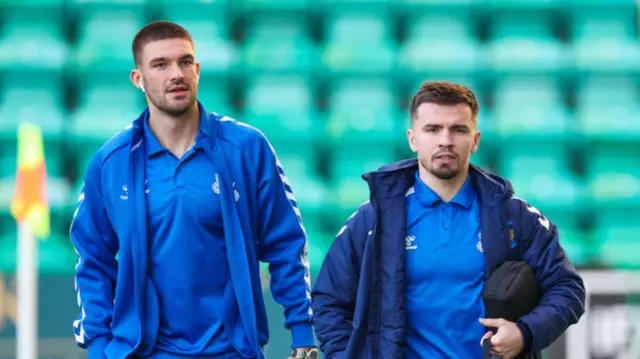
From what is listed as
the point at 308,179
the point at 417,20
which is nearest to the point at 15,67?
the point at 308,179

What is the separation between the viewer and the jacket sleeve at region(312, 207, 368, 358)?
438 cm

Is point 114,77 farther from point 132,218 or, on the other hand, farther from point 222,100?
point 132,218

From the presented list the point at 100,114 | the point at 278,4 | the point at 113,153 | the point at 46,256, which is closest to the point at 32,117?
the point at 100,114

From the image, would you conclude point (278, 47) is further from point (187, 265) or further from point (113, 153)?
point (187, 265)

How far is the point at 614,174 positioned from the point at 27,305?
4.52 meters

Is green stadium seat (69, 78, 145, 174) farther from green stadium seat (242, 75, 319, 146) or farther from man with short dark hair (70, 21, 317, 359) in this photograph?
man with short dark hair (70, 21, 317, 359)

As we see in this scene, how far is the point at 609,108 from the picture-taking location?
9.88 metres

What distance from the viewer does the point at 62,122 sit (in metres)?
9.73

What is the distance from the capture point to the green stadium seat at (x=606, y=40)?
9938 millimetres

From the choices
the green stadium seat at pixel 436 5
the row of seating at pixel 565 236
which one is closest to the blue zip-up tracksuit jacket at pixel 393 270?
the row of seating at pixel 565 236

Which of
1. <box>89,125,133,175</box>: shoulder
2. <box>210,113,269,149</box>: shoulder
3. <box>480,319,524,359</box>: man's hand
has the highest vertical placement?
<box>210,113,269,149</box>: shoulder

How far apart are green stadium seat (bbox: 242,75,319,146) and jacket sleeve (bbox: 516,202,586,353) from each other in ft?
17.6

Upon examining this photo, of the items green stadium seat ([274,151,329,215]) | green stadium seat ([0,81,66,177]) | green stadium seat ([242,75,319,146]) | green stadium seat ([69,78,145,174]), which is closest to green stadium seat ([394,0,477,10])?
green stadium seat ([242,75,319,146])

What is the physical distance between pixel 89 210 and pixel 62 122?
5422mm
